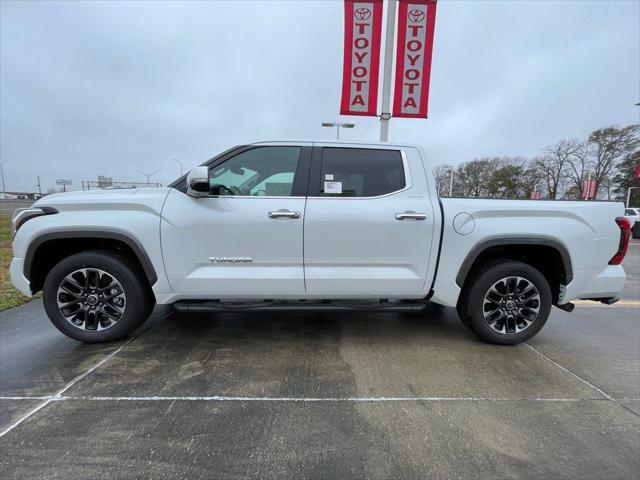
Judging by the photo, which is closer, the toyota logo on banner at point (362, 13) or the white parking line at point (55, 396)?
the white parking line at point (55, 396)

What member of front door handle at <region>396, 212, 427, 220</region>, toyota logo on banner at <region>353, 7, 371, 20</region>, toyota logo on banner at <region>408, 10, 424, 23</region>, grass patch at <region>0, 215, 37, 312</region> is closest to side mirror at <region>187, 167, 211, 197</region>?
front door handle at <region>396, 212, 427, 220</region>

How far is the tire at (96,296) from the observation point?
306cm

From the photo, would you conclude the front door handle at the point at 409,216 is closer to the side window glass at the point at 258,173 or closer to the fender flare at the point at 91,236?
the side window glass at the point at 258,173

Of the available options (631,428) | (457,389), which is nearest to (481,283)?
(457,389)

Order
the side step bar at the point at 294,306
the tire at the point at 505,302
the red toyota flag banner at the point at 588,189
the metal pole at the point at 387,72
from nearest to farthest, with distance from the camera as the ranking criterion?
the side step bar at the point at 294,306 → the tire at the point at 505,302 → the metal pole at the point at 387,72 → the red toyota flag banner at the point at 588,189

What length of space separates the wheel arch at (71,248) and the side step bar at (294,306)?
1.45ft

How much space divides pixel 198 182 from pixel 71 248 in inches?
60.7

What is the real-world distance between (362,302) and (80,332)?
268cm

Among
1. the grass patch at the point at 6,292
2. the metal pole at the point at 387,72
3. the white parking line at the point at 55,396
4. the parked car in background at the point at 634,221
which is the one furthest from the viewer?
the parked car in background at the point at 634,221

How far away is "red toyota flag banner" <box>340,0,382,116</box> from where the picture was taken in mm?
6973

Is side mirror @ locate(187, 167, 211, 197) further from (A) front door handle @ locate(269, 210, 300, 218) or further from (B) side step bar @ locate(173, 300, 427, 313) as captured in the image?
(B) side step bar @ locate(173, 300, 427, 313)

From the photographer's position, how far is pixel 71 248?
327cm

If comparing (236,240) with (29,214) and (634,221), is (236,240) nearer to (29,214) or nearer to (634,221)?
(29,214)

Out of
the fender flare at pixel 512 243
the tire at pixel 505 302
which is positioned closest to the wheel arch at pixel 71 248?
the fender flare at pixel 512 243
